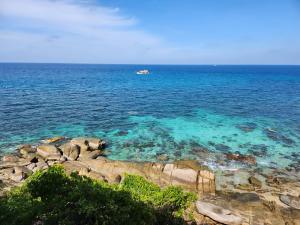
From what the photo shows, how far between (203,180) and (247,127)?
25.5 metres

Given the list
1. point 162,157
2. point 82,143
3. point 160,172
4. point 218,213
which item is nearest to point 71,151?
point 82,143

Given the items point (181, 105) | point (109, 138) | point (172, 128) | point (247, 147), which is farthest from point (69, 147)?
point (181, 105)

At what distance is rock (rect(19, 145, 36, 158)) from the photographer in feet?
112

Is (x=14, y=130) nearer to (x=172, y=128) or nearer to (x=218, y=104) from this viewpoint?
(x=172, y=128)

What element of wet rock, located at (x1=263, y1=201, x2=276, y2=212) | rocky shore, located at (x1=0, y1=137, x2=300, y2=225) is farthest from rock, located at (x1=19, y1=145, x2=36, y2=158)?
wet rock, located at (x1=263, y1=201, x2=276, y2=212)

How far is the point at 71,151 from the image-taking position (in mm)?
34281

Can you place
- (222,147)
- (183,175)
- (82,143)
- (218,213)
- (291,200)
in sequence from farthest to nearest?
(222,147)
(82,143)
(183,175)
(291,200)
(218,213)

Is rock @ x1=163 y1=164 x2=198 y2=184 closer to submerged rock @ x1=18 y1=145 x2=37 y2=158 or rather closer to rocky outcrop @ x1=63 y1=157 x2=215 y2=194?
rocky outcrop @ x1=63 y1=157 x2=215 y2=194

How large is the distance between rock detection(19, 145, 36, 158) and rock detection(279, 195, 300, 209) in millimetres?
30713

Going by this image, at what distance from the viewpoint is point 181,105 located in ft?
221

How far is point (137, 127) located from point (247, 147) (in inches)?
778

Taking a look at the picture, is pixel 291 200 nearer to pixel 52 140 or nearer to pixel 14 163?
pixel 14 163

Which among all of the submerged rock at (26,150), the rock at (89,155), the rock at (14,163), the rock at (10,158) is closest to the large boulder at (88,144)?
the rock at (89,155)

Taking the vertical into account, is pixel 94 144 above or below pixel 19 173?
above
